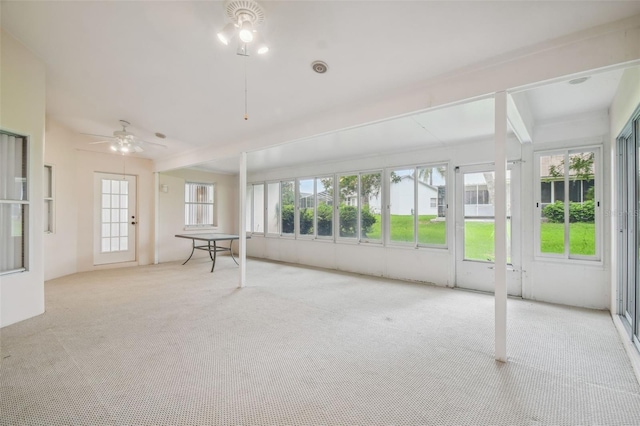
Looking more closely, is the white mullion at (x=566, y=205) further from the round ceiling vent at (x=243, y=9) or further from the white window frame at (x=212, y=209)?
the white window frame at (x=212, y=209)

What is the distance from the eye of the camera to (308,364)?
225cm

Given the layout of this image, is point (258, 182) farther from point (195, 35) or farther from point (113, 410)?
point (113, 410)

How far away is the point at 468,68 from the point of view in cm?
246

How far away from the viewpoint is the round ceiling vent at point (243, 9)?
203 cm

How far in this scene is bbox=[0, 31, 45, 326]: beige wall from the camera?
9.40 feet

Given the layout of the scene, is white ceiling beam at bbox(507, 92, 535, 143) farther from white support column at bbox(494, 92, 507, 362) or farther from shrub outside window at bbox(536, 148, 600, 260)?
shrub outside window at bbox(536, 148, 600, 260)

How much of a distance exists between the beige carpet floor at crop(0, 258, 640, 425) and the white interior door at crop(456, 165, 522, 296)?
0.67 m

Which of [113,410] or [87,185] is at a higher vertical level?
[87,185]

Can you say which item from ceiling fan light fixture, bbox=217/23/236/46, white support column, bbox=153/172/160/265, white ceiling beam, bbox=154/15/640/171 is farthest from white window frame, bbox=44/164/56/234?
ceiling fan light fixture, bbox=217/23/236/46

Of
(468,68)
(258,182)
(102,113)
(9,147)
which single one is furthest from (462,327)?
(258,182)

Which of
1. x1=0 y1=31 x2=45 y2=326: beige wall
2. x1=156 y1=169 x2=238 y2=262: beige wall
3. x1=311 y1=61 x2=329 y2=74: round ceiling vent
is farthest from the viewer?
x1=156 y1=169 x2=238 y2=262: beige wall

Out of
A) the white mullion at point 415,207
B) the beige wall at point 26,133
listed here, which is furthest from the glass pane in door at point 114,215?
the white mullion at point 415,207

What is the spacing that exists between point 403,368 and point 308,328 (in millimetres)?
1087

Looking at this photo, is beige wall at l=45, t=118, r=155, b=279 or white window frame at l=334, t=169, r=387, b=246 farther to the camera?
white window frame at l=334, t=169, r=387, b=246
